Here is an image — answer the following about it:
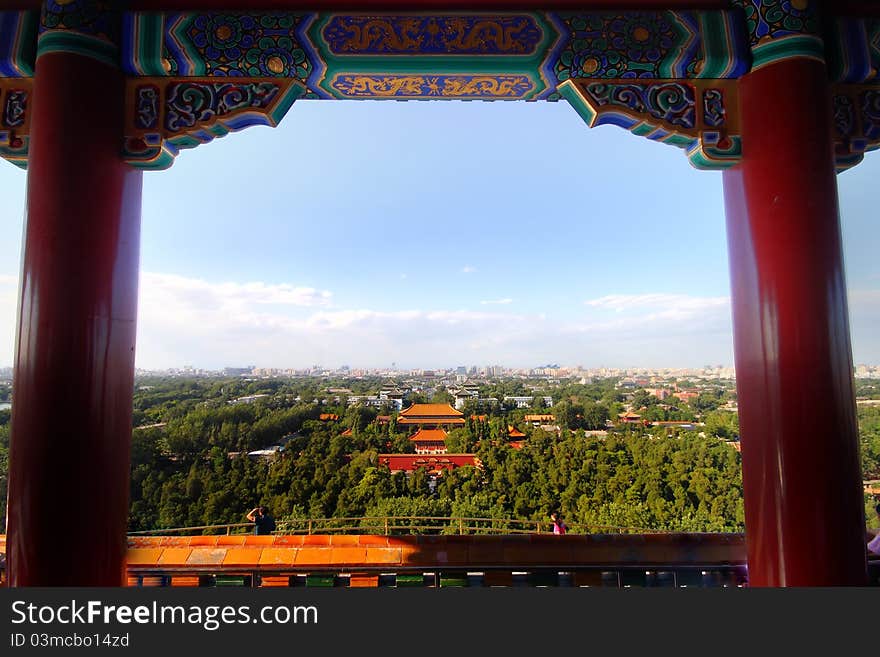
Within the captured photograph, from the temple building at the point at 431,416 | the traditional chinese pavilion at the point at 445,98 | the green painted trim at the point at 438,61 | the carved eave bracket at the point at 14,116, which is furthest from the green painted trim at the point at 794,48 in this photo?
the temple building at the point at 431,416

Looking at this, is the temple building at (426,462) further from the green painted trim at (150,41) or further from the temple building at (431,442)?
the green painted trim at (150,41)

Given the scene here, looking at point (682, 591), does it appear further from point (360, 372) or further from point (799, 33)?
point (360, 372)

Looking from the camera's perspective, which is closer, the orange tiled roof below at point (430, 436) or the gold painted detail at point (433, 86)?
the gold painted detail at point (433, 86)

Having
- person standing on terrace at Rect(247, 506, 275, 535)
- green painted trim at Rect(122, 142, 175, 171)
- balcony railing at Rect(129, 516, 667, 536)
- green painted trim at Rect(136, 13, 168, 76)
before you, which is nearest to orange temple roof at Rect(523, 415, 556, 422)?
balcony railing at Rect(129, 516, 667, 536)

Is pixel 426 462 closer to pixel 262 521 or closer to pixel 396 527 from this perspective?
pixel 396 527

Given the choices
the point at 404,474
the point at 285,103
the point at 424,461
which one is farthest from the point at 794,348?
the point at 404,474

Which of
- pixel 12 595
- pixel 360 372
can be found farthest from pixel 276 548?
pixel 360 372

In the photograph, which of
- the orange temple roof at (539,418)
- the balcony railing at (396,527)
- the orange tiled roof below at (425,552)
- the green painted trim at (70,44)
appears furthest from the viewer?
the orange temple roof at (539,418)

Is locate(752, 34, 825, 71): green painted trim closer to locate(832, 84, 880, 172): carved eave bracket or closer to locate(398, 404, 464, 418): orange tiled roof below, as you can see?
locate(832, 84, 880, 172): carved eave bracket
